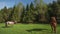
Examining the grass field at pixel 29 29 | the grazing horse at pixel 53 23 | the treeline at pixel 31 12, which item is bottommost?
the grass field at pixel 29 29

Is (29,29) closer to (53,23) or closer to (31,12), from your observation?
(31,12)

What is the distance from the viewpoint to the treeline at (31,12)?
4.39 meters

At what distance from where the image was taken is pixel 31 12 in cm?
450

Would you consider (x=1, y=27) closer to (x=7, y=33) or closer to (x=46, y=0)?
(x=7, y=33)

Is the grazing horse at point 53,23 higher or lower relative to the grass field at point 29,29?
higher

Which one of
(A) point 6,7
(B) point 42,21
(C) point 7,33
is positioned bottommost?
(C) point 7,33

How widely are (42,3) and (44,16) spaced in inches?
15.4

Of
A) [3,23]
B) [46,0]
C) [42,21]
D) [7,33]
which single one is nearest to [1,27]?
[3,23]

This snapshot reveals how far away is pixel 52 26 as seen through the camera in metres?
4.43

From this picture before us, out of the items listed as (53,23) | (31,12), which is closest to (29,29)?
(31,12)

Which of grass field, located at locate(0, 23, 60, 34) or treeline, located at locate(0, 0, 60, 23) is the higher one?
treeline, located at locate(0, 0, 60, 23)

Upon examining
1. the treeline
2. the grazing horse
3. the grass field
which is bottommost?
the grass field

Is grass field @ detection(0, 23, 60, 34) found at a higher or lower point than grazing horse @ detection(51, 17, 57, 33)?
lower

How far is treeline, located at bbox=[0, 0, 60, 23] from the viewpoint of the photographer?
14.4 ft
